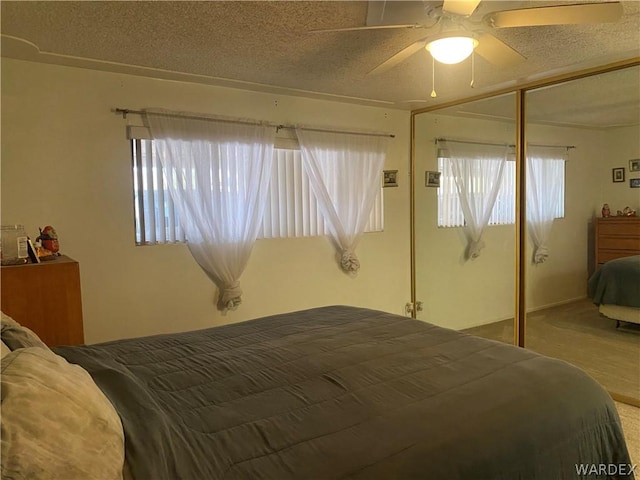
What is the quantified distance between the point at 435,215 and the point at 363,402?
3.40 m

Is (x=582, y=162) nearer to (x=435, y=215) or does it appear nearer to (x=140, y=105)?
(x=435, y=215)

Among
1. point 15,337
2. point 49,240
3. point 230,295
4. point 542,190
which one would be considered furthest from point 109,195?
point 542,190

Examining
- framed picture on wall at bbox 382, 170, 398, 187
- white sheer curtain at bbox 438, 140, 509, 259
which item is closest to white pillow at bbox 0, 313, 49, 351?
framed picture on wall at bbox 382, 170, 398, 187

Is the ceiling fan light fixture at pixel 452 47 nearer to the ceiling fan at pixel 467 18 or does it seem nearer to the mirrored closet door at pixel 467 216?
the ceiling fan at pixel 467 18

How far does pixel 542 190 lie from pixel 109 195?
3387mm

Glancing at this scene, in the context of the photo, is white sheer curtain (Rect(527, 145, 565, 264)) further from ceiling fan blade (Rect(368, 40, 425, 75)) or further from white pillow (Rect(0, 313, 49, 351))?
white pillow (Rect(0, 313, 49, 351))

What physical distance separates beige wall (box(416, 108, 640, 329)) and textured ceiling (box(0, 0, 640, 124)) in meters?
0.59

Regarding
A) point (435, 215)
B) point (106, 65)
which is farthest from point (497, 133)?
point (106, 65)

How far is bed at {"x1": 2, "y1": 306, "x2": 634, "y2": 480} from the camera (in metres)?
1.04

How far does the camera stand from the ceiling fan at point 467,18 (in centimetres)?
176

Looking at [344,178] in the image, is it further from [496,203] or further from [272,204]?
[496,203]

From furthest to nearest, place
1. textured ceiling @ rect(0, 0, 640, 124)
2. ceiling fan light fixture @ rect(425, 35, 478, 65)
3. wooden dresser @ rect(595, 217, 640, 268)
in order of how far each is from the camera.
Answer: wooden dresser @ rect(595, 217, 640, 268), textured ceiling @ rect(0, 0, 640, 124), ceiling fan light fixture @ rect(425, 35, 478, 65)

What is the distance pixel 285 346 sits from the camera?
204 cm

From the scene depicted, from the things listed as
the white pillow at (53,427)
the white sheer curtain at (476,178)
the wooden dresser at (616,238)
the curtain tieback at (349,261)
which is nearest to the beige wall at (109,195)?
the curtain tieback at (349,261)
